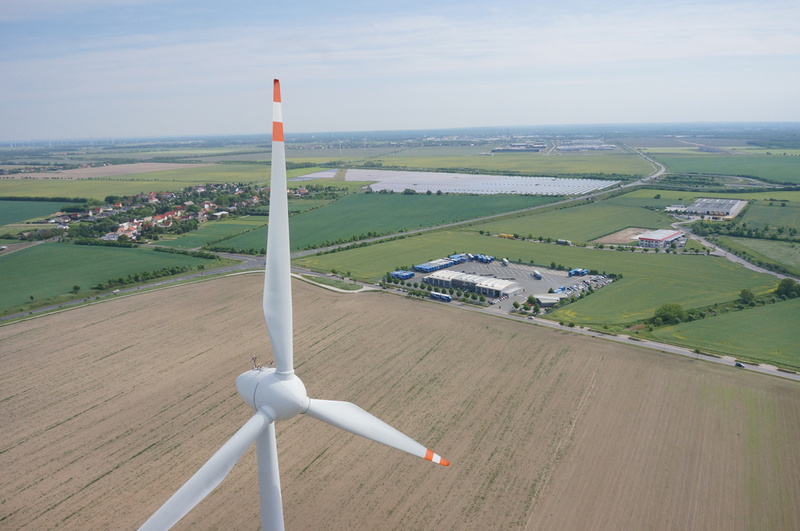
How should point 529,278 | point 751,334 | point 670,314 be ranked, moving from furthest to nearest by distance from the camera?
point 529,278 < point 670,314 < point 751,334

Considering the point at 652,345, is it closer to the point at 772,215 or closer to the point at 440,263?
the point at 440,263

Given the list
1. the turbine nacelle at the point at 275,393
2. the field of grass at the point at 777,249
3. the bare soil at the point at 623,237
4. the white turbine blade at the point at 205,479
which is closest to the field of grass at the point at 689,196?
the bare soil at the point at 623,237

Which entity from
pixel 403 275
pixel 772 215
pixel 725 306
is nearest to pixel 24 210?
pixel 403 275

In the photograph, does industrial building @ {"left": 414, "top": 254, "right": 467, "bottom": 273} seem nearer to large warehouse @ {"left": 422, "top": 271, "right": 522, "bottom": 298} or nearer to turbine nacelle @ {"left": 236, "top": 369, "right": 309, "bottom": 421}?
large warehouse @ {"left": 422, "top": 271, "right": 522, "bottom": 298}

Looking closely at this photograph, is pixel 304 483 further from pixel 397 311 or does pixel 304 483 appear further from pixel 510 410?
pixel 397 311

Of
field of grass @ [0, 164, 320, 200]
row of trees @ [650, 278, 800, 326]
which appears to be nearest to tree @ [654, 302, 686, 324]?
row of trees @ [650, 278, 800, 326]
